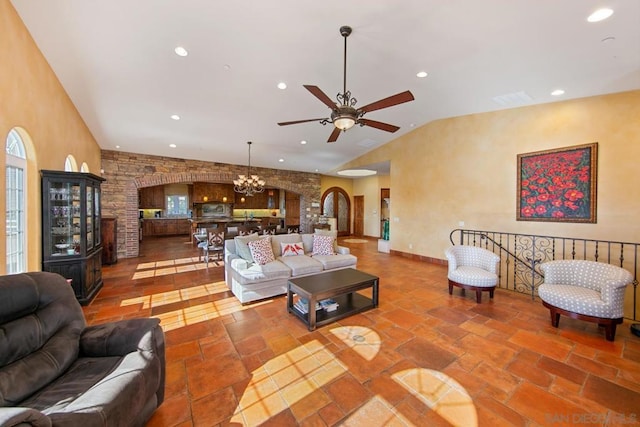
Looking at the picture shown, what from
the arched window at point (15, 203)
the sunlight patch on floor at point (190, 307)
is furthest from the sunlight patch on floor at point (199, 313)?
the arched window at point (15, 203)

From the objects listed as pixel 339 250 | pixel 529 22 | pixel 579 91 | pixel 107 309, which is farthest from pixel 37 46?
pixel 579 91

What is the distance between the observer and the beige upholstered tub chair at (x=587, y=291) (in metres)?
2.78

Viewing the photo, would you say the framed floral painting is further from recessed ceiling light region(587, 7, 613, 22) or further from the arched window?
the arched window

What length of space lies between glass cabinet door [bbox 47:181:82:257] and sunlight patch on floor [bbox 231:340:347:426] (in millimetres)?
3618

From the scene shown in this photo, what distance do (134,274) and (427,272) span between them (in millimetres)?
6370

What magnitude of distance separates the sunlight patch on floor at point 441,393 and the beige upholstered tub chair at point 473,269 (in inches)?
83.4

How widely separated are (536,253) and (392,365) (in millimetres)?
4265

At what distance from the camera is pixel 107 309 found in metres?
3.58

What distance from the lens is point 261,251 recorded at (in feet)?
13.8

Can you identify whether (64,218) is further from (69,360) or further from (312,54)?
(312,54)

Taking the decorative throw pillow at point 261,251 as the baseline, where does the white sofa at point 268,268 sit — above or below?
below

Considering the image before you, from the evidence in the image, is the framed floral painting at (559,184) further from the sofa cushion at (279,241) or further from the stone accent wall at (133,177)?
the stone accent wall at (133,177)

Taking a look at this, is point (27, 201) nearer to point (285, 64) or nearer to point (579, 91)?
point (285, 64)

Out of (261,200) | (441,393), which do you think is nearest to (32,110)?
(441,393)
